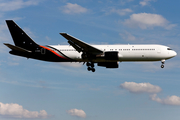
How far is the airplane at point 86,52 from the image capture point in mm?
47625

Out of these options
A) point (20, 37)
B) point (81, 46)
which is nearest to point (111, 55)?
point (81, 46)

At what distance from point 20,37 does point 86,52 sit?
49.5 ft

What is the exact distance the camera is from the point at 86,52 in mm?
48625

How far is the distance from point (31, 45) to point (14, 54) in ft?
12.8

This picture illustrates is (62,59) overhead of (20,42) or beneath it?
beneath

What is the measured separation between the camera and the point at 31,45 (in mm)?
52906

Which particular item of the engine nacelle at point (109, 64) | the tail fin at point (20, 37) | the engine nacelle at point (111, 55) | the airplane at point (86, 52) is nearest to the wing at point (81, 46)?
the airplane at point (86, 52)

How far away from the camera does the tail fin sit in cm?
5300

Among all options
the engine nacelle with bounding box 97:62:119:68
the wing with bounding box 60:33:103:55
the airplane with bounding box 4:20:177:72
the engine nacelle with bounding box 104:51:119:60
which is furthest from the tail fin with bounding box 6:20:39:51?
the engine nacelle with bounding box 104:51:119:60

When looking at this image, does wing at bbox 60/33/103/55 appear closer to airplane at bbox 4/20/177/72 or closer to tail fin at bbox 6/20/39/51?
airplane at bbox 4/20/177/72

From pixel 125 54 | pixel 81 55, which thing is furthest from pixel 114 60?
pixel 81 55

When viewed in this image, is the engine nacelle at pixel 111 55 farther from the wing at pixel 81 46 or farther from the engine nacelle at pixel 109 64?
the engine nacelle at pixel 109 64

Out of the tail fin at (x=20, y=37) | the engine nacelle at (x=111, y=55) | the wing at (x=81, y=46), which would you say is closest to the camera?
the wing at (x=81, y=46)

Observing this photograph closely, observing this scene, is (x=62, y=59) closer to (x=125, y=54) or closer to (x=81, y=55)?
(x=81, y=55)
